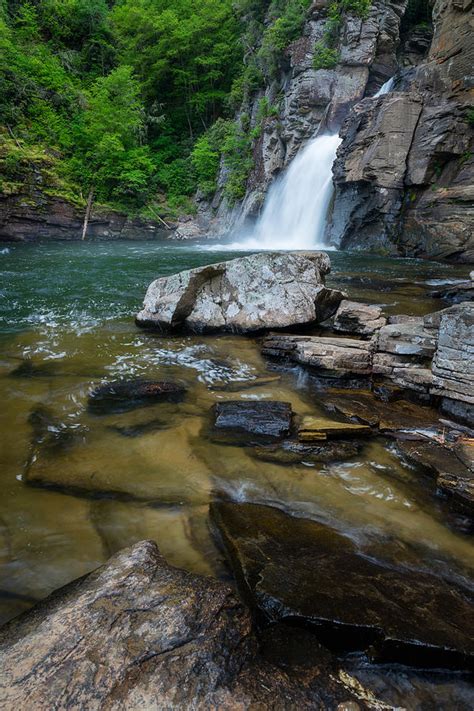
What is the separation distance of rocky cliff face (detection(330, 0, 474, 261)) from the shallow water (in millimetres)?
10866

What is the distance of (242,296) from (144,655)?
17.2 feet

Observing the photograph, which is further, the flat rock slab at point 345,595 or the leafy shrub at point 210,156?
the leafy shrub at point 210,156

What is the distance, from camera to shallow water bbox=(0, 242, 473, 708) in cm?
209

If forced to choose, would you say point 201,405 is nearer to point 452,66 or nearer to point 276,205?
point 452,66

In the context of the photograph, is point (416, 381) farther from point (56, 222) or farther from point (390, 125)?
point (56, 222)

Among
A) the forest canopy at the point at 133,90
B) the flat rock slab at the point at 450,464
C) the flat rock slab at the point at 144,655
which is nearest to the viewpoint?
the flat rock slab at the point at 144,655

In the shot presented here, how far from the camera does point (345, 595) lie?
1.71 metres

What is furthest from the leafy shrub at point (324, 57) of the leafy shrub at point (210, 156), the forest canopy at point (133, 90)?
the leafy shrub at point (210, 156)

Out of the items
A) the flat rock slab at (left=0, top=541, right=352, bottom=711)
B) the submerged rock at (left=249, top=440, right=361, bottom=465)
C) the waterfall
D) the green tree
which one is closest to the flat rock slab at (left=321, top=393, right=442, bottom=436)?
the submerged rock at (left=249, top=440, right=361, bottom=465)

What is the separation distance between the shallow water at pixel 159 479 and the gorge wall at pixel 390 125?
37.1 ft

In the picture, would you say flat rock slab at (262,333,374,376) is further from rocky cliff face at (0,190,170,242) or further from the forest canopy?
the forest canopy

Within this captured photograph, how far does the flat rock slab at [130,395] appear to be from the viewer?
3.81 meters

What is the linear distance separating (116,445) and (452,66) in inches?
659

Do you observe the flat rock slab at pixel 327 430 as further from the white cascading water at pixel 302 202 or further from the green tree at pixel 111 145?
the green tree at pixel 111 145
